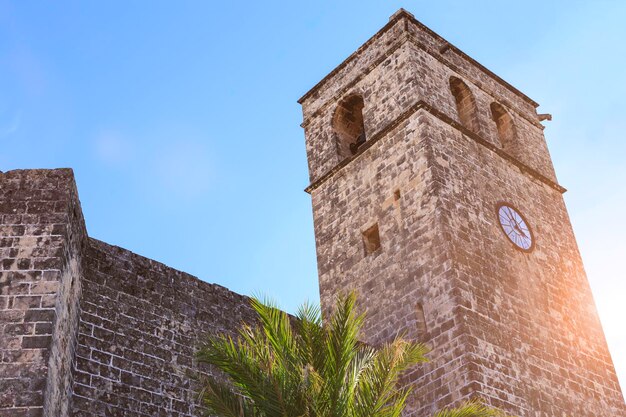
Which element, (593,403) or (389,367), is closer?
(389,367)

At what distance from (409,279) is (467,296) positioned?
1.10 m

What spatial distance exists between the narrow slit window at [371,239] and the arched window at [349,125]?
2182 mm

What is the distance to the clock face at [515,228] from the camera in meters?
13.4

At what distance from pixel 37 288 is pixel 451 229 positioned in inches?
260

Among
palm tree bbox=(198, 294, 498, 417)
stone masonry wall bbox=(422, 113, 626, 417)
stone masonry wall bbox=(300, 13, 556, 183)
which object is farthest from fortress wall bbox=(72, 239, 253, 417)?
stone masonry wall bbox=(300, 13, 556, 183)

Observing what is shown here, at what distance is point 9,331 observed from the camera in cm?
737

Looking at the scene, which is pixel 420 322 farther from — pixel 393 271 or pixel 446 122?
pixel 446 122

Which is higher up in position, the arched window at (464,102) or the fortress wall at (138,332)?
the arched window at (464,102)

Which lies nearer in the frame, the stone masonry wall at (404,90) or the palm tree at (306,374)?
the palm tree at (306,374)

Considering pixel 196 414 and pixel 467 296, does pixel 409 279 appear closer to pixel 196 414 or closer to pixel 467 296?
pixel 467 296

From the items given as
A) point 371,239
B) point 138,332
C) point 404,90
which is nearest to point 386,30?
point 404,90

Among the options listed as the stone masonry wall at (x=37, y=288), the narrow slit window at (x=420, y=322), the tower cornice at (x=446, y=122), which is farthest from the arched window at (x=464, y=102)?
the stone masonry wall at (x=37, y=288)

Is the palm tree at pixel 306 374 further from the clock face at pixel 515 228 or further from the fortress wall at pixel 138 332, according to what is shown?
the clock face at pixel 515 228

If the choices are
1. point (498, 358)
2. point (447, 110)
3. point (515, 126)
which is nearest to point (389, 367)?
point (498, 358)
